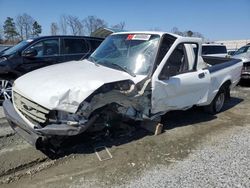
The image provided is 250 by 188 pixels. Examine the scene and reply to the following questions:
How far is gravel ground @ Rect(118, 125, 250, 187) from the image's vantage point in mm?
3555

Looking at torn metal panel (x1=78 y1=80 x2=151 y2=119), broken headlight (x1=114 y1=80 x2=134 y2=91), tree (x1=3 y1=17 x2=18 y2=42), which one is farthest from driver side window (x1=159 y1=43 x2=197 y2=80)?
tree (x1=3 y1=17 x2=18 y2=42)

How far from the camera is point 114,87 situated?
4.27 m

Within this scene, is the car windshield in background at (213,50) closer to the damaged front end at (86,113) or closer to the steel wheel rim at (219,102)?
the steel wheel rim at (219,102)

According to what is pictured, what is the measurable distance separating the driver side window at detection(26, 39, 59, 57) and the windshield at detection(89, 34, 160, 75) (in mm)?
2543

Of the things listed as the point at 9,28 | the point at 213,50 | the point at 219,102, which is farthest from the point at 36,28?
the point at 219,102

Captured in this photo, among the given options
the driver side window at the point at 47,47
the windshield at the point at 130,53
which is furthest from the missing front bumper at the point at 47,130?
the driver side window at the point at 47,47

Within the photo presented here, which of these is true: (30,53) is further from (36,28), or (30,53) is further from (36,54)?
(36,28)

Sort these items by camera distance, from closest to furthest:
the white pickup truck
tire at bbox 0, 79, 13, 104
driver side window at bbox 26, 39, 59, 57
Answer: the white pickup truck → tire at bbox 0, 79, 13, 104 → driver side window at bbox 26, 39, 59, 57

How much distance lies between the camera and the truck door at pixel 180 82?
479cm

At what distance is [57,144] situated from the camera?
164 inches

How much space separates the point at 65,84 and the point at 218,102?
4.28 meters

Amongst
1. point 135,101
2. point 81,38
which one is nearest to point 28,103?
point 135,101

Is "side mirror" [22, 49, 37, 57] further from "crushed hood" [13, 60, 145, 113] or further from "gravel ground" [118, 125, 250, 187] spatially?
"gravel ground" [118, 125, 250, 187]

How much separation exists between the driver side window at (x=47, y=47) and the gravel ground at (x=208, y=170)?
16.3 ft
